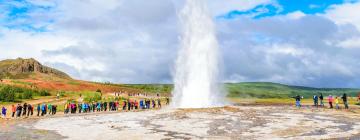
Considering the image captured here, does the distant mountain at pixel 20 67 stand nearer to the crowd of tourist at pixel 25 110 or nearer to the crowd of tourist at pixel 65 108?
the crowd of tourist at pixel 65 108

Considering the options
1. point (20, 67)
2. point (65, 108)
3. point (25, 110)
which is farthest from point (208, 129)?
point (20, 67)

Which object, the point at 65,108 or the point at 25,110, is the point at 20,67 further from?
the point at 25,110

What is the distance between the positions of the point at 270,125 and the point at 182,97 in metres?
21.2

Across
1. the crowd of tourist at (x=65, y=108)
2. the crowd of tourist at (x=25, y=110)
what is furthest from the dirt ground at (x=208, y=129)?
the crowd of tourist at (x=65, y=108)

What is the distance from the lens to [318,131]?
1036 inches

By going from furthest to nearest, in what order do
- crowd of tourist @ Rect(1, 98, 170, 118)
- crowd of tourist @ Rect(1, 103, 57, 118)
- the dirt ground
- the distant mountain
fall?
the distant mountain, crowd of tourist @ Rect(1, 98, 170, 118), crowd of tourist @ Rect(1, 103, 57, 118), the dirt ground

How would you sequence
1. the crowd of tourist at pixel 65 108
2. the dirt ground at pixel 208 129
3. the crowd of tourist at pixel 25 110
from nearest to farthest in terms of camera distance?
1. the dirt ground at pixel 208 129
2. the crowd of tourist at pixel 25 110
3. the crowd of tourist at pixel 65 108

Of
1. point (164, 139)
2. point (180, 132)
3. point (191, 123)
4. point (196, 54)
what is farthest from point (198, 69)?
point (164, 139)

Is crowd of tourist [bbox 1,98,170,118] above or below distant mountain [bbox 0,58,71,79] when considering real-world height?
below

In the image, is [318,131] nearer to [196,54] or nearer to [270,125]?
[270,125]

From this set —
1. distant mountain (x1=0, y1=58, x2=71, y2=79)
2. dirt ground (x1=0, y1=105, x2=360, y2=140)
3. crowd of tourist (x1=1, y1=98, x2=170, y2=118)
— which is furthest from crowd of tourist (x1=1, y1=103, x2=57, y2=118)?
distant mountain (x1=0, y1=58, x2=71, y2=79)

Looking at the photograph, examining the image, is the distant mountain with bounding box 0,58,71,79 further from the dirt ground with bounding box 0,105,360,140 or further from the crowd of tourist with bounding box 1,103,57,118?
the dirt ground with bounding box 0,105,360,140

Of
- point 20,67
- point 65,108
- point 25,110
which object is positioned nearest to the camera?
point 25,110

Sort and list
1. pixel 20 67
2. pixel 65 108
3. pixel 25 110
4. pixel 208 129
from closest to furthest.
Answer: pixel 208 129, pixel 25 110, pixel 65 108, pixel 20 67
